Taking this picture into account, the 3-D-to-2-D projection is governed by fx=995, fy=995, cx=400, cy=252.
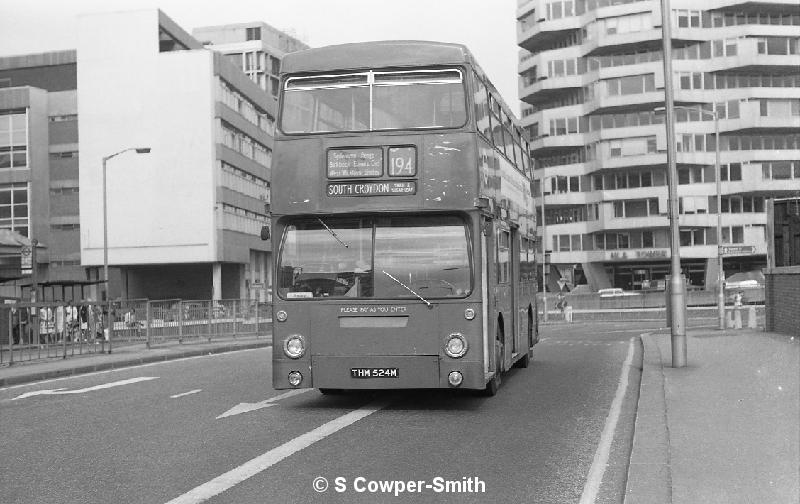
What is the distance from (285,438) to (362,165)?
11.2ft

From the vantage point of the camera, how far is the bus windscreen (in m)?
11.3

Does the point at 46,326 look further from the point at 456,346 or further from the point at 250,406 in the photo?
the point at 456,346

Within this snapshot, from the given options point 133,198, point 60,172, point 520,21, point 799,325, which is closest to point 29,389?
point 799,325

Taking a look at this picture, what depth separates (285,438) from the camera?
947cm

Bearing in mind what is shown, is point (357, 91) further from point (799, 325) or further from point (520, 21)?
point (520, 21)

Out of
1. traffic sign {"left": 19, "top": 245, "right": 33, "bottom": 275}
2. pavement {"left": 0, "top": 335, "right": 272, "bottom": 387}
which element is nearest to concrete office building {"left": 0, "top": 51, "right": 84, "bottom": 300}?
traffic sign {"left": 19, "top": 245, "right": 33, "bottom": 275}

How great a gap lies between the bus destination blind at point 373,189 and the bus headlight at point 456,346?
1.72 metres

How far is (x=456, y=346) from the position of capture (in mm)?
11227

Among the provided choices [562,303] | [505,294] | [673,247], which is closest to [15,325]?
[505,294]

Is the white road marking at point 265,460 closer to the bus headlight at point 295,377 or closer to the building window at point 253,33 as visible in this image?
the bus headlight at point 295,377

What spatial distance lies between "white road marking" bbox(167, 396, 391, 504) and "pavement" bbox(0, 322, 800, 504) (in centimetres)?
284

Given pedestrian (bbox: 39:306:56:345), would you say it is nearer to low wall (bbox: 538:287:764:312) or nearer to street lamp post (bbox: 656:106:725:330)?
street lamp post (bbox: 656:106:725:330)

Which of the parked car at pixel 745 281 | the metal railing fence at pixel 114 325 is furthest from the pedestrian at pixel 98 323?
the parked car at pixel 745 281

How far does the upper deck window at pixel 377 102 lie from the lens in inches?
450
